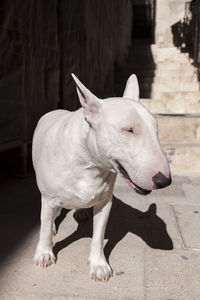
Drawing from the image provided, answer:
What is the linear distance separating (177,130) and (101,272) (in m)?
3.40

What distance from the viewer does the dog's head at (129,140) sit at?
1349 mm

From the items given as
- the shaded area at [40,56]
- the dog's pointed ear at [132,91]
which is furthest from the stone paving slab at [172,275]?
the shaded area at [40,56]

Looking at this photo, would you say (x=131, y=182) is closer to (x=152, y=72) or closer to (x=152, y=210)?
(x=152, y=210)

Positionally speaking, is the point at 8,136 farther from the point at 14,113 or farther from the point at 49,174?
the point at 49,174

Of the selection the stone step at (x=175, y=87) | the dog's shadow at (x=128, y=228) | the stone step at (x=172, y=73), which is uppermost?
the stone step at (x=172, y=73)

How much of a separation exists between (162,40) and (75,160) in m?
13.4

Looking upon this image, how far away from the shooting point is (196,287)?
1.84m

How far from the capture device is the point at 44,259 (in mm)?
2014

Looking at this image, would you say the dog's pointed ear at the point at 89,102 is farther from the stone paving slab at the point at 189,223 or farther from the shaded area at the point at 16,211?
the stone paving slab at the point at 189,223

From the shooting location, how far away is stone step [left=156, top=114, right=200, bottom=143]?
190 inches

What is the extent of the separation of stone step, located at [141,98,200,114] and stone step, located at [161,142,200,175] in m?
2.08

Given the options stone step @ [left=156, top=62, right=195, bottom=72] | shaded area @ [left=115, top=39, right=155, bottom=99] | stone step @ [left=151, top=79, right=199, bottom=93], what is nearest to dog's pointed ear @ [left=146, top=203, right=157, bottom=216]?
shaded area @ [left=115, top=39, right=155, bottom=99]

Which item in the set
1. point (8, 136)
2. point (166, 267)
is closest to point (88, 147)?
point (166, 267)

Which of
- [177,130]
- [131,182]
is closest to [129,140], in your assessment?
[131,182]
